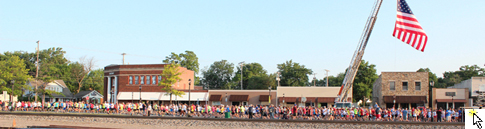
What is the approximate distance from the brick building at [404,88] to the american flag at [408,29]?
29.8 meters

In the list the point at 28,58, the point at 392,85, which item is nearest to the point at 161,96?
the point at 392,85

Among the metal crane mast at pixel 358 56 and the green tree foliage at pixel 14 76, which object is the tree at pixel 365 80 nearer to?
the metal crane mast at pixel 358 56

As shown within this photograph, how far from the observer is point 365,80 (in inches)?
2869

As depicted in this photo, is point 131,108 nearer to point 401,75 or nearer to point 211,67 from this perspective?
point 401,75

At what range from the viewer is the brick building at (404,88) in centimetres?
5270

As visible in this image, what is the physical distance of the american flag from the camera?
23906 mm

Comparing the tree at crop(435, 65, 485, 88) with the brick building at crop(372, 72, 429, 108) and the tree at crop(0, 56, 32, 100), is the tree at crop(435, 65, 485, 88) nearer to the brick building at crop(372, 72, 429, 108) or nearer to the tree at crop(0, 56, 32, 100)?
the brick building at crop(372, 72, 429, 108)

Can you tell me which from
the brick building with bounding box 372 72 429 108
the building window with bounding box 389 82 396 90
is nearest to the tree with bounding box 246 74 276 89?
the brick building with bounding box 372 72 429 108

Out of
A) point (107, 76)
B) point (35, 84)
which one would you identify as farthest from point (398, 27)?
point (35, 84)

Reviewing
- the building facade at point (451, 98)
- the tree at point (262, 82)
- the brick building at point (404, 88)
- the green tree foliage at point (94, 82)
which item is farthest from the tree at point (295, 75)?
the green tree foliage at point (94, 82)

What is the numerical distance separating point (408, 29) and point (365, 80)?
1980 inches

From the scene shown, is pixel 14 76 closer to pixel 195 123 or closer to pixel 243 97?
pixel 243 97

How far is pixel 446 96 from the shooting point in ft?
169

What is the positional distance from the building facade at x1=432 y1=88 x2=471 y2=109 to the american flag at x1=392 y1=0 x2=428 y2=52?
3035 centimetres
